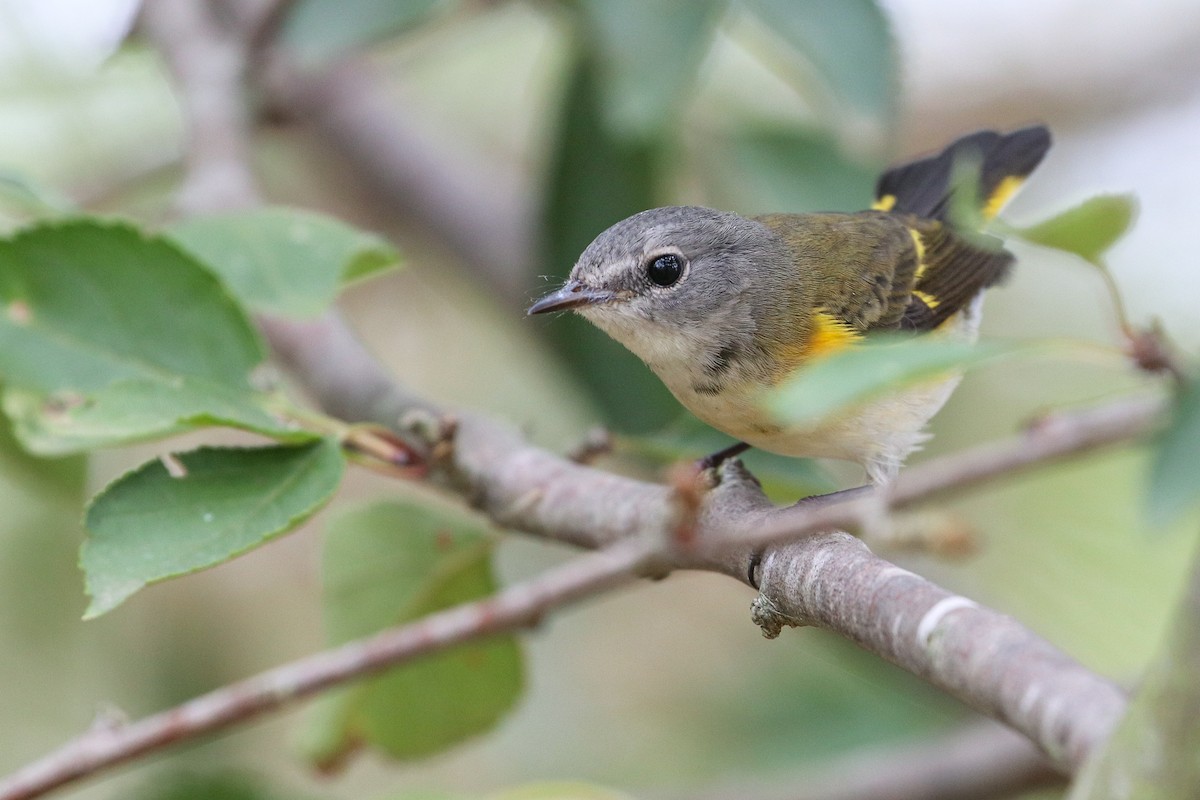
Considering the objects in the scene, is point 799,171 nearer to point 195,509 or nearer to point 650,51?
point 650,51

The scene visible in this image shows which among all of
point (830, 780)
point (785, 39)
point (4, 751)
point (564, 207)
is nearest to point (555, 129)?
point (564, 207)

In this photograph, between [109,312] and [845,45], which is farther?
[845,45]

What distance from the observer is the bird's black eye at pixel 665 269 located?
2.12 meters

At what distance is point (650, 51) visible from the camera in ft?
8.07

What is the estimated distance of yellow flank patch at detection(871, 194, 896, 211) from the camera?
115 inches

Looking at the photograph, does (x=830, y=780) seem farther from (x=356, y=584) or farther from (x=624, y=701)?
(x=624, y=701)

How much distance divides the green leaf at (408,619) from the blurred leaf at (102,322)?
34 cm

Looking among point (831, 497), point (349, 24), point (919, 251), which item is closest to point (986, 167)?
point (919, 251)

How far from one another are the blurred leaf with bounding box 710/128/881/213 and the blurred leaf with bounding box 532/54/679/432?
0.26 metres

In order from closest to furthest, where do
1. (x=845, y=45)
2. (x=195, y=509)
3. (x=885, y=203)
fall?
(x=195, y=509) → (x=845, y=45) → (x=885, y=203)

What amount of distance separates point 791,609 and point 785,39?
163cm

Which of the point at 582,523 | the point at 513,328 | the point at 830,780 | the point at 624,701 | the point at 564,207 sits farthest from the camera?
the point at 624,701

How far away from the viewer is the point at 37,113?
3.81 metres

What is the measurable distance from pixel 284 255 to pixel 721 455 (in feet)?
2.64
